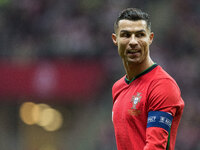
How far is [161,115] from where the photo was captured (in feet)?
9.39

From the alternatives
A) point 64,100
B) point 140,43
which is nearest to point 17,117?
point 64,100

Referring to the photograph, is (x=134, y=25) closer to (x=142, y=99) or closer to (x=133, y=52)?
(x=133, y=52)

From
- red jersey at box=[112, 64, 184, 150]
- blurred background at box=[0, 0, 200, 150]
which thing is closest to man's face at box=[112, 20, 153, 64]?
red jersey at box=[112, 64, 184, 150]

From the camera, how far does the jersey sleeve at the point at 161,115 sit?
9.37ft

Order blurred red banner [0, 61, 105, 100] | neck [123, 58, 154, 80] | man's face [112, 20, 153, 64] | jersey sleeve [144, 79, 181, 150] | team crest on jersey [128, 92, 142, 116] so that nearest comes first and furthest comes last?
jersey sleeve [144, 79, 181, 150]
team crest on jersey [128, 92, 142, 116]
man's face [112, 20, 153, 64]
neck [123, 58, 154, 80]
blurred red banner [0, 61, 105, 100]

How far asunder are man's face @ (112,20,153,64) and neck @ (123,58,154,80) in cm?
5

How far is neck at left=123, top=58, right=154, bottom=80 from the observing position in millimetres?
3303

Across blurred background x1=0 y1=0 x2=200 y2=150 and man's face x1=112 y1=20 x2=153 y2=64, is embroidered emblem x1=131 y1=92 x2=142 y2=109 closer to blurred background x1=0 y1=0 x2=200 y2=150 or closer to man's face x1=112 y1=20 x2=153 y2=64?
man's face x1=112 y1=20 x2=153 y2=64

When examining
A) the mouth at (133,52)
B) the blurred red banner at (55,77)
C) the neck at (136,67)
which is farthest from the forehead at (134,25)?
the blurred red banner at (55,77)

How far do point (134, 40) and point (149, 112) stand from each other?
0.54 meters

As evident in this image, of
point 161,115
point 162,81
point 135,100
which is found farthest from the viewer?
point 135,100

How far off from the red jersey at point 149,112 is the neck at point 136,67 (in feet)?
0.13

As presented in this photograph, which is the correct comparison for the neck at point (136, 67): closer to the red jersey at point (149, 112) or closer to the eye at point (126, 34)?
the red jersey at point (149, 112)

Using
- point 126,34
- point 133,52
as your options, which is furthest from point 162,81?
point 126,34
